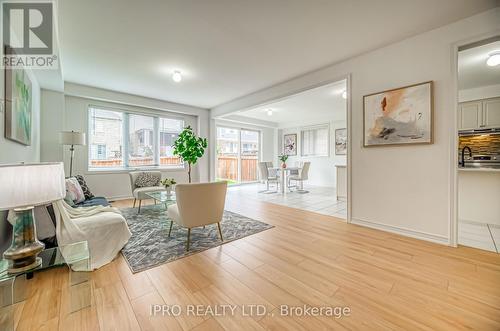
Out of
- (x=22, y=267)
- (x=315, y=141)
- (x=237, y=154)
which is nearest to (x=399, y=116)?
(x=22, y=267)

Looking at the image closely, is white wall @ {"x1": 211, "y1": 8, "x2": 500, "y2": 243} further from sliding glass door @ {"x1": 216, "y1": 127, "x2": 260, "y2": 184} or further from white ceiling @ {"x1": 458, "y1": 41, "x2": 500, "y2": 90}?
sliding glass door @ {"x1": 216, "y1": 127, "x2": 260, "y2": 184}

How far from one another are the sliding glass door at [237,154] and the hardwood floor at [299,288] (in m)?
5.21

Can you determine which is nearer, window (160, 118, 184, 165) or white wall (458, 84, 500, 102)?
white wall (458, 84, 500, 102)

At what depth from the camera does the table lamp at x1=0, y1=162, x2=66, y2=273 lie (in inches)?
37.6

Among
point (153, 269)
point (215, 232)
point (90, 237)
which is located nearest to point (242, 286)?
point (153, 269)

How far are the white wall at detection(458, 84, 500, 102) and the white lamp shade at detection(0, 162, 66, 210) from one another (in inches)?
262

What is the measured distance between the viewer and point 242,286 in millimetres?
1662

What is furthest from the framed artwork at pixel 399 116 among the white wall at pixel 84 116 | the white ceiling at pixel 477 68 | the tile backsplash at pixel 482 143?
the white wall at pixel 84 116

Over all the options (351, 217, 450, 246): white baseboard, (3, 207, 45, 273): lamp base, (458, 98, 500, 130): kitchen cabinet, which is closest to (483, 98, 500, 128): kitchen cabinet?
(458, 98, 500, 130): kitchen cabinet

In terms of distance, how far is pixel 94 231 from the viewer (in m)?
2.05

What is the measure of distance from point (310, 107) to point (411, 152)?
12.8 ft

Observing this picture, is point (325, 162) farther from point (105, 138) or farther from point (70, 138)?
point (70, 138)

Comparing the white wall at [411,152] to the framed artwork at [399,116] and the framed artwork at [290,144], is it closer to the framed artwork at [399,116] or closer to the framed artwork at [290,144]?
the framed artwork at [399,116]

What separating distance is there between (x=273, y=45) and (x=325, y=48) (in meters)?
0.77
